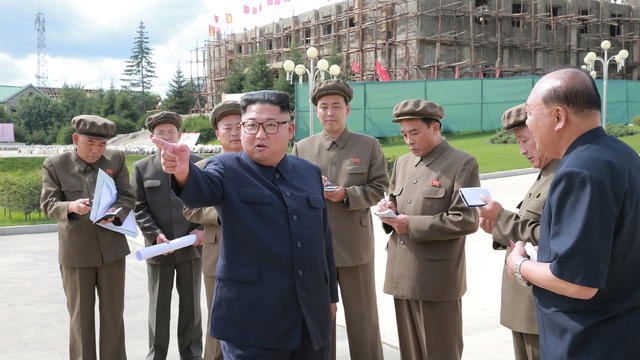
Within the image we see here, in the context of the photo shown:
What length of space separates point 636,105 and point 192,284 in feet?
100

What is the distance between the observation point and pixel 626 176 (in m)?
1.78

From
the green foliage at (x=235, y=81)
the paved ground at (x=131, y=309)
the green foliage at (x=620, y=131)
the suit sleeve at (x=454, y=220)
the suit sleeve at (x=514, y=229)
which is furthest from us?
the green foliage at (x=235, y=81)

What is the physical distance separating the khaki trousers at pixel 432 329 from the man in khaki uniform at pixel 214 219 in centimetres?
136

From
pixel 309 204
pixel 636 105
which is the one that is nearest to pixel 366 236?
pixel 309 204

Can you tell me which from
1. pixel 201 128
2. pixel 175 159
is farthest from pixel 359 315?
pixel 201 128

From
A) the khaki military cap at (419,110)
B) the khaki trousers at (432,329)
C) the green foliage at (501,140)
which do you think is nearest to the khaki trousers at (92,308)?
the khaki trousers at (432,329)

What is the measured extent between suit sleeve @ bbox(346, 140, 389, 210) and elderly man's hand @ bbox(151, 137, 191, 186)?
6.30 ft

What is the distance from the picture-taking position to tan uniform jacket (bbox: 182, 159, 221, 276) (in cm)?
382

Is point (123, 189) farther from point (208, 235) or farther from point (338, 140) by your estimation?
point (338, 140)

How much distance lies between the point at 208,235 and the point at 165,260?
0.67 m

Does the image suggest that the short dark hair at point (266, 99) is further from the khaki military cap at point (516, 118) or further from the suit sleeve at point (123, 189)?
the suit sleeve at point (123, 189)

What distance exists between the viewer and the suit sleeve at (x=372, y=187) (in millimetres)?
3838

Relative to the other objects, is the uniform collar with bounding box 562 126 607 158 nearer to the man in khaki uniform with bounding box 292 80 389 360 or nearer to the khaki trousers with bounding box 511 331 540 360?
the khaki trousers with bounding box 511 331 540 360

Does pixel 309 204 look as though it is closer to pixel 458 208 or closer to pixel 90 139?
pixel 458 208
